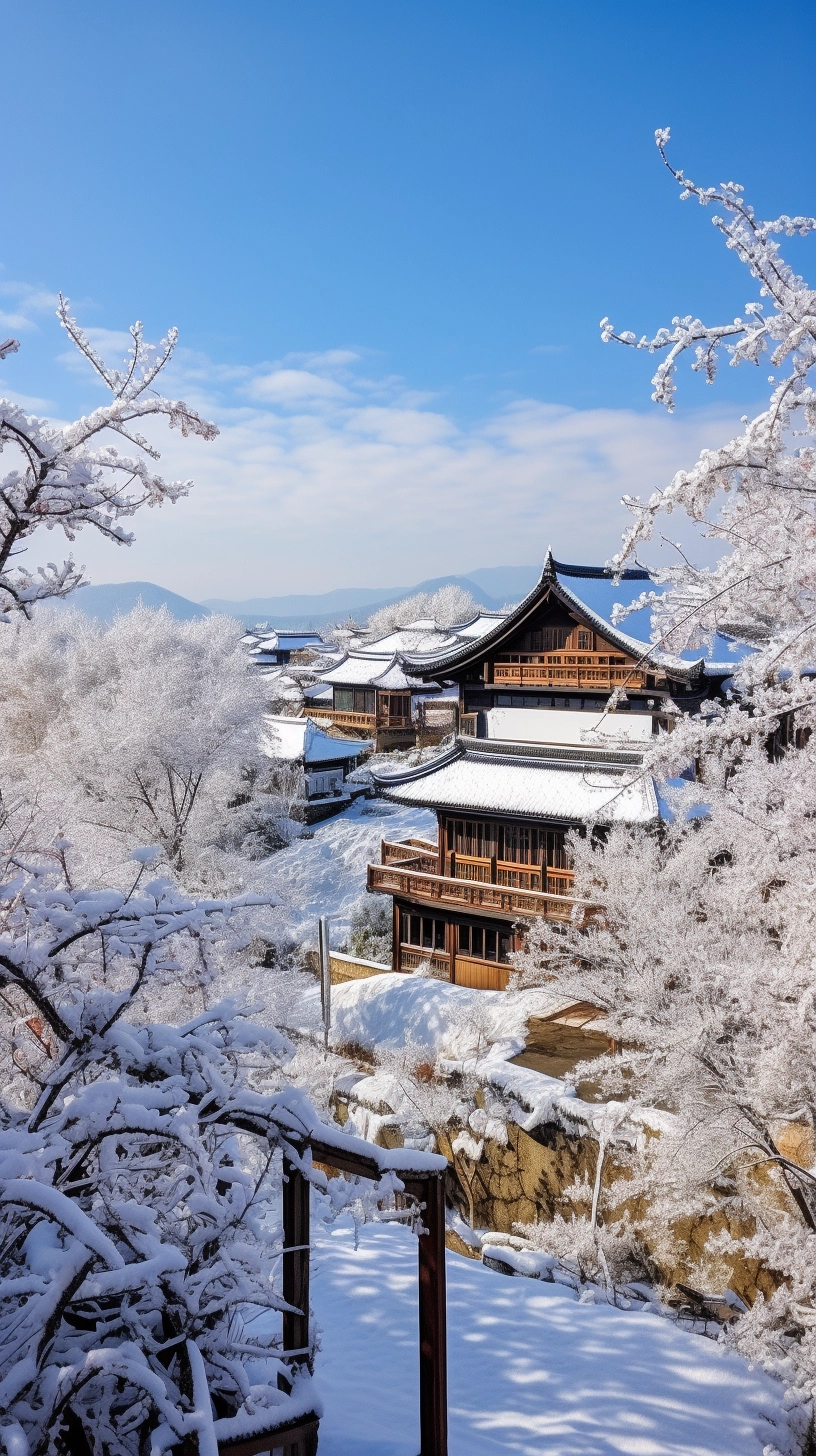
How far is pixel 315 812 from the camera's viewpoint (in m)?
34.1

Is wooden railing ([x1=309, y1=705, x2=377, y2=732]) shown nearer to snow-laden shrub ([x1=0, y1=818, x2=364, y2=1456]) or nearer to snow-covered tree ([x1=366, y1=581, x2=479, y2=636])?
snow-covered tree ([x1=366, y1=581, x2=479, y2=636])

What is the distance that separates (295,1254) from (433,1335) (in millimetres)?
753

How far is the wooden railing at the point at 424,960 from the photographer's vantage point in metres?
19.2

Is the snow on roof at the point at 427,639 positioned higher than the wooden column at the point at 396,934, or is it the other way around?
the snow on roof at the point at 427,639

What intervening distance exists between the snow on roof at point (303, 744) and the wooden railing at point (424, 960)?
14928 mm

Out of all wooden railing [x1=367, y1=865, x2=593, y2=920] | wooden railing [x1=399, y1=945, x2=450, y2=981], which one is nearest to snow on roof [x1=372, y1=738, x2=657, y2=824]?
wooden railing [x1=367, y1=865, x2=593, y2=920]

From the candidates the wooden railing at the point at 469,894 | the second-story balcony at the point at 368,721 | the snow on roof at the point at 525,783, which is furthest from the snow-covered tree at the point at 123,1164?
the second-story balcony at the point at 368,721

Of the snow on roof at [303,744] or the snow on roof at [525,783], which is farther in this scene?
the snow on roof at [303,744]

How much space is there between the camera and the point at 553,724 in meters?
18.5

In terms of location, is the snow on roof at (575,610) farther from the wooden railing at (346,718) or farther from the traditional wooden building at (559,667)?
the wooden railing at (346,718)

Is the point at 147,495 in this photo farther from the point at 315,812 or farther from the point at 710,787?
the point at 315,812

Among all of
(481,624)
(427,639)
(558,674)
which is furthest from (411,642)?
(558,674)

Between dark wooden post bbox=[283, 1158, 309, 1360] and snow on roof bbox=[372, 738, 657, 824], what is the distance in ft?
39.5

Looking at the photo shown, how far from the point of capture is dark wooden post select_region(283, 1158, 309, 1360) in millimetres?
3568
